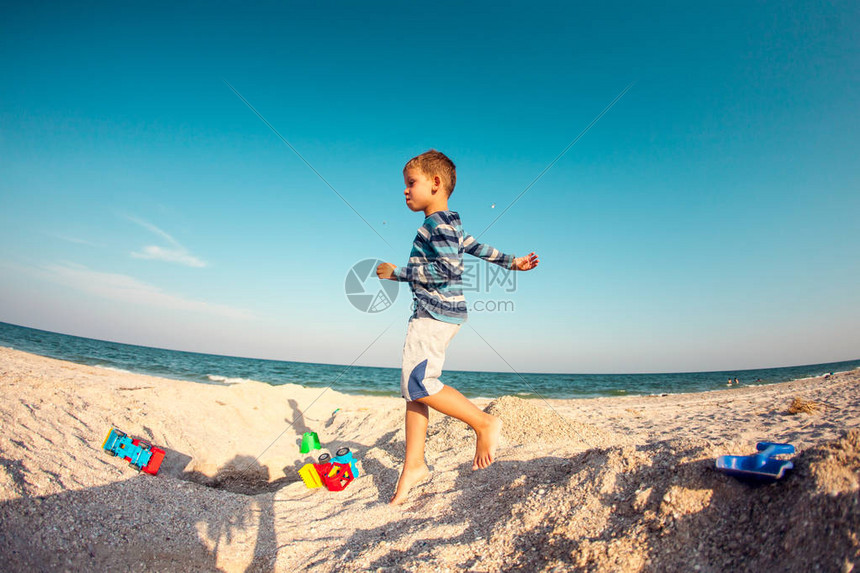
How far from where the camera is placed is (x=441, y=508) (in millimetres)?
1974

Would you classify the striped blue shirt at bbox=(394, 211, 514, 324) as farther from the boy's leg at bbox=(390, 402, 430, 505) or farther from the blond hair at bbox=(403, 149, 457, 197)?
the boy's leg at bbox=(390, 402, 430, 505)

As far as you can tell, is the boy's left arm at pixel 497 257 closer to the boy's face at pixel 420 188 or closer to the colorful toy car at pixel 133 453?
the boy's face at pixel 420 188

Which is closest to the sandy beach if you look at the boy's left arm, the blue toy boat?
the blue toy boat

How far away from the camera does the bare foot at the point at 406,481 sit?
2217 mm

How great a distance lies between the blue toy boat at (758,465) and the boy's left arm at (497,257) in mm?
1384

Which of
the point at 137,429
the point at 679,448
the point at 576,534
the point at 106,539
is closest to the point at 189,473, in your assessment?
the point at 137,429

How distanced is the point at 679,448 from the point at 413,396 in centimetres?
123

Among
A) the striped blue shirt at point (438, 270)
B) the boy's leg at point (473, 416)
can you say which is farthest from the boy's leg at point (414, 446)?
the striped blue shirt at point (438, 270)

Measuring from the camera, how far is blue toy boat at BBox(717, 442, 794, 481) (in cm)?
122

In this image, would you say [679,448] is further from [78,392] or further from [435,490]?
[78,392]

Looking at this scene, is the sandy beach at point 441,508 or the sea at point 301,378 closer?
the sandy beach at point 441,508

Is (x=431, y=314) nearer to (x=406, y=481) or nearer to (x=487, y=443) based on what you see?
(x=487, y=443)

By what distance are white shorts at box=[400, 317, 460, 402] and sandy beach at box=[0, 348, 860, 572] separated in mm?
568

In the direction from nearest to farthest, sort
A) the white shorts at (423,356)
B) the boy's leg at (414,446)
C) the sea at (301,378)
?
→ 1. the white shorts at (423,356)
2. the boy's leg at (414,446)
3. the sea at (301,378)
